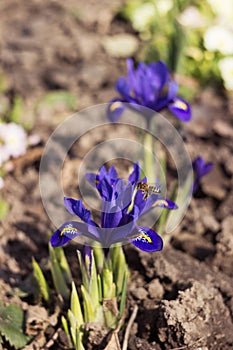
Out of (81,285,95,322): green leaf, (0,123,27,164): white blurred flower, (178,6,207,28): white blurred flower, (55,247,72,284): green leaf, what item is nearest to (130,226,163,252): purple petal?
(81,285,95,322): green leaf

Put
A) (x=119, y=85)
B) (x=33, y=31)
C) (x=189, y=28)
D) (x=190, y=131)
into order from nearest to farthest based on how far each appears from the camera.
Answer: (x=119, y=85)
(x=190, y=131)
(x=189, y=28)
(x=33, y=31)

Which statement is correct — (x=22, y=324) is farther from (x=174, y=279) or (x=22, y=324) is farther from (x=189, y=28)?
(x=189, y=28)

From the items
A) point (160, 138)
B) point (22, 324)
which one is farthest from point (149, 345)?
point (160, 138)

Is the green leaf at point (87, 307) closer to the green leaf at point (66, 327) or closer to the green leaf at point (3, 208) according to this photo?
the green leaf at point (66, 327)

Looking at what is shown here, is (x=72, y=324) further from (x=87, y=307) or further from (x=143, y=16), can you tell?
(x=143, y=16)

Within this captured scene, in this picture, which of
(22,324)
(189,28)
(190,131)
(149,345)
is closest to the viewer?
(149,345)

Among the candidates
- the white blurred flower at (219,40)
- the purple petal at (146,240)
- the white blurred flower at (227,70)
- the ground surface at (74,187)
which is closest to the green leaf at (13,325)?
the ground surface at (74,187)
